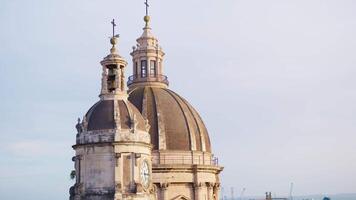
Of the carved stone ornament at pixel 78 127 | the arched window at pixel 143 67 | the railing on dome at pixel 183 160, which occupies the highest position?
the arched window at pixel 143 67

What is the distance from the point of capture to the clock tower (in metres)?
43.4

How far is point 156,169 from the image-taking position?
182ft

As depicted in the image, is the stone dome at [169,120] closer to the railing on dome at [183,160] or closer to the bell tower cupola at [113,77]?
the railing on dome at [183,160]

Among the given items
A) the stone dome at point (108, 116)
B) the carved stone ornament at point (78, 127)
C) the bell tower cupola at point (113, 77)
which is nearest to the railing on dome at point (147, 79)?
the bell tower cupola at point (113, 77)

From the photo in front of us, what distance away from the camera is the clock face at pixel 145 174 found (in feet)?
148

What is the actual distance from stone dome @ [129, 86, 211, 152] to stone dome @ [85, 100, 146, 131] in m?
10.1

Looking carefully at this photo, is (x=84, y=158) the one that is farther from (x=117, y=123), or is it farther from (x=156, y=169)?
(x=156, y=169)

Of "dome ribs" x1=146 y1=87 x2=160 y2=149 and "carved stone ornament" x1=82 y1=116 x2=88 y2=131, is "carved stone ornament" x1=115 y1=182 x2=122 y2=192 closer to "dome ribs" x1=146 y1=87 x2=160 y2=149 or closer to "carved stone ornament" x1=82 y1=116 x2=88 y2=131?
"carved stone ornament" x1=82 y1=116 x2=88 y2=131

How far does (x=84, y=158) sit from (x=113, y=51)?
9717 millimetres

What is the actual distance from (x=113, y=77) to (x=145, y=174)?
8548mm

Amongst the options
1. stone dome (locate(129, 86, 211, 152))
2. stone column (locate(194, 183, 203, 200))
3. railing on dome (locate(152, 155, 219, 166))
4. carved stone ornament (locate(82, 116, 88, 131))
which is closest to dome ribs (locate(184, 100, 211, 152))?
stone dome (locate(129, 86, 211, 152))

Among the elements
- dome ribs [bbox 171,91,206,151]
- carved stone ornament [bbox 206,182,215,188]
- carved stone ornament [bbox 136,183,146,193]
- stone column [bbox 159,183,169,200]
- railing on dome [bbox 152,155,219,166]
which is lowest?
carved stone ornament [bbox 136,183,146,193]

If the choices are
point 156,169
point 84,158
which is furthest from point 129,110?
point 156,169

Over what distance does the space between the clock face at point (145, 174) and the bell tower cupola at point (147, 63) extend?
59.1 feet
